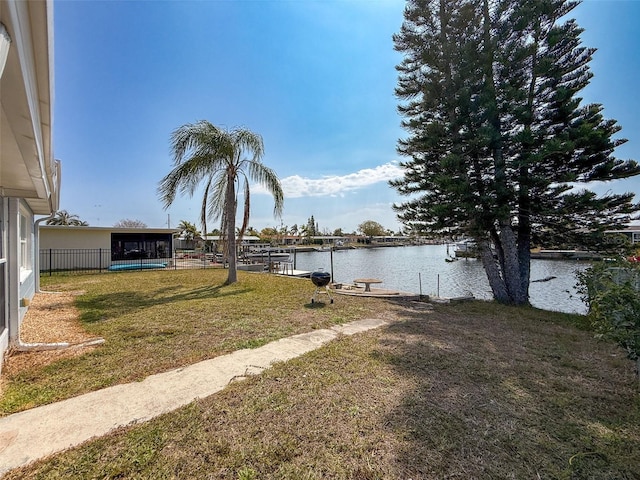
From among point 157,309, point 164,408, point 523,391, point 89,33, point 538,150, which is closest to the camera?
point 164,408

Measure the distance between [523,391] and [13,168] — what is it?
19.4 ft

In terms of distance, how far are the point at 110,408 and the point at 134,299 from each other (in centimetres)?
591

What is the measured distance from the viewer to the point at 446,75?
9336 millimetres

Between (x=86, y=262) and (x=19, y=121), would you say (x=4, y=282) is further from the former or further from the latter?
(x=86, y=262)

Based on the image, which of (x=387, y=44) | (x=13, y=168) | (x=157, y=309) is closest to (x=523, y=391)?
(x=13, y=168)

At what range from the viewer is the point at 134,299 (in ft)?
24.9

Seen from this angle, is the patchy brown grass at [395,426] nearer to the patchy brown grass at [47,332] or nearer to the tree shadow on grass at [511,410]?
the tree shadow on grass at [511,410]

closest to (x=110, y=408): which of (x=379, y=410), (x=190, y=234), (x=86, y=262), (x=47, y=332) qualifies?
(x=379, y=410)

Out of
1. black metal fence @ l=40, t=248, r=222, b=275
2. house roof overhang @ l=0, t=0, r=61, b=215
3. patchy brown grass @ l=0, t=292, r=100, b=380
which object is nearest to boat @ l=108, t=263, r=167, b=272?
black metal fence @ l=40, t=248, r=222, b=275

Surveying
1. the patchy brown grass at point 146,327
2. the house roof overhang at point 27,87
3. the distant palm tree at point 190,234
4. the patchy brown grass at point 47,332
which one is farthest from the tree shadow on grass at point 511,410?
the distant palm tree at point 190,234

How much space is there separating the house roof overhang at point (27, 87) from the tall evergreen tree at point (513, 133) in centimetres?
816

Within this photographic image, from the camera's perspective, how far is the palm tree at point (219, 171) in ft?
31.7

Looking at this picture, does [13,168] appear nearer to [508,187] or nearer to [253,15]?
[253,15]

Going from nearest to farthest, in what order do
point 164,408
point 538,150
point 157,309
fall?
point 164,408, point 157,309, point 538,150
